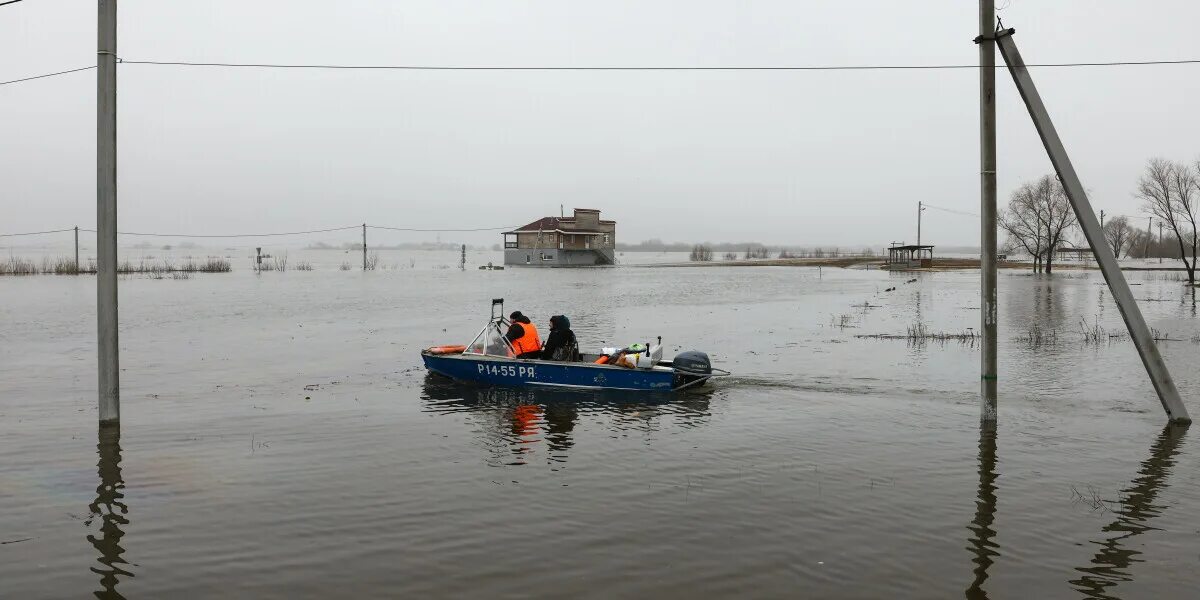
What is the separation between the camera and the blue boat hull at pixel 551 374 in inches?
609

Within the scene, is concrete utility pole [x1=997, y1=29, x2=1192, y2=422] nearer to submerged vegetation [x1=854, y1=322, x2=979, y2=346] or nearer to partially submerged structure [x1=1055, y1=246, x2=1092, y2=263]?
submerged vegetation [x1=854, y1=322, x2=979, y2=346]

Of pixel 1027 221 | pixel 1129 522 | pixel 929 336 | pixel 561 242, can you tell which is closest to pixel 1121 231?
pixel 1027 221

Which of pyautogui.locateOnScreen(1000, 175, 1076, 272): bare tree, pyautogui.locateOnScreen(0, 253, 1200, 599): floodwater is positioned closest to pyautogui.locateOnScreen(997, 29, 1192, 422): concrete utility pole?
pyautogui.locateOnScreen(0, 253, 1200, 599): floodwater

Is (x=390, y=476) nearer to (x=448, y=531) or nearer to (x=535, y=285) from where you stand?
(x=448, y=531)

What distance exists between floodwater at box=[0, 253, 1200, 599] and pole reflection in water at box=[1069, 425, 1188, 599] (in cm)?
3

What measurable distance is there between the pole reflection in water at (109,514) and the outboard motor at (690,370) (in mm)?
9135

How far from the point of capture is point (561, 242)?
4144 inches

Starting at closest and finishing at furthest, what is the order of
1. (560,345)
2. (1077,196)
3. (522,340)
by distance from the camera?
(1077,196), (560,345), (522,340)

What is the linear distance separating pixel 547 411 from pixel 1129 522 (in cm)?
858

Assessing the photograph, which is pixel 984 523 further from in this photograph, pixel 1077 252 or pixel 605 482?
pixel 1077 252

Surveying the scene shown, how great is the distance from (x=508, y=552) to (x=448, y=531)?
0.83 meters

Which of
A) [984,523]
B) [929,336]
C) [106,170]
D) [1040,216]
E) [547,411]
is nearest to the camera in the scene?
[984,523]

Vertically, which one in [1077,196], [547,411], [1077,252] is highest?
[1077,252]

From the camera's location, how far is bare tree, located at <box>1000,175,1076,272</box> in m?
70.0
